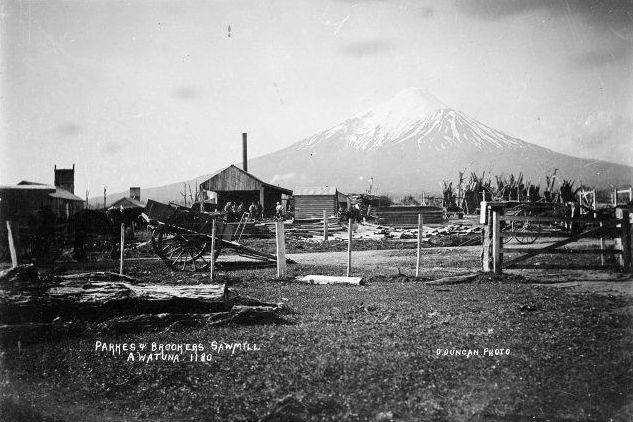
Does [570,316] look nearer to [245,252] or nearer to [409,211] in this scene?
[245,252]

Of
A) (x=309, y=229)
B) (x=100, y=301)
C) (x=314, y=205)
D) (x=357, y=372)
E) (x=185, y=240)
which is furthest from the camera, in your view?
(x=314, y=205)

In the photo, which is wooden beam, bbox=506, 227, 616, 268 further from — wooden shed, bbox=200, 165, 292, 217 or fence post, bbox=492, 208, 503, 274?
wooden shed, bbox=200, 165, 292, 217

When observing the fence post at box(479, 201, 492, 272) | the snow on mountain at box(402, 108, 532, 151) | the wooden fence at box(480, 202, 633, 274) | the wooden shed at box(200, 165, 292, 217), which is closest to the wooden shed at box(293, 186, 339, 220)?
the wooden shed at box(200, 165, 292, 217)

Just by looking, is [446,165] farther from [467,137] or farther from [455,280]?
[455,280]

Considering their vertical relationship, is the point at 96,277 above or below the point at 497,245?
below

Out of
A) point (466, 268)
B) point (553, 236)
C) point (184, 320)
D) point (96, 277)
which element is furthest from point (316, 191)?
point (184, 320)

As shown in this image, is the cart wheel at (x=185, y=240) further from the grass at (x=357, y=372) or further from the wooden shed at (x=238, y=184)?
the wooden shed at (x=238, y=184)

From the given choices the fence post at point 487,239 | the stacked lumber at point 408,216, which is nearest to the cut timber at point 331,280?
the fence post at point 487,239
